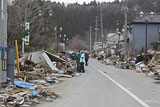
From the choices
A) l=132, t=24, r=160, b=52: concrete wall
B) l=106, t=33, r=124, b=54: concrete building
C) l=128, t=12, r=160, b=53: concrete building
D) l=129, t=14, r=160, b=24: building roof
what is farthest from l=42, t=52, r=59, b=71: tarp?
l=132, t=24, r=160, b=52: concrete wall

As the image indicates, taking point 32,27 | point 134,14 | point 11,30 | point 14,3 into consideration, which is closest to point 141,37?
point 134,14

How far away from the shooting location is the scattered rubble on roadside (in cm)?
1008

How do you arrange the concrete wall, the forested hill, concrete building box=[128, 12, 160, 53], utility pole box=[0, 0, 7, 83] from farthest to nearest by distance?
the concrete wall → concrete building box=[128, 12, 160, 53] → the forested hill → utility pole box=[0, 0, 7, 83]

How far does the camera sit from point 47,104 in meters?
10.0

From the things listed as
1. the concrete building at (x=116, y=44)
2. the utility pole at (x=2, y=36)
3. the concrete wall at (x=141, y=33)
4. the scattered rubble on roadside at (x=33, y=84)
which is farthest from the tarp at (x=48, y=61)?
the concrete wall at (x=141, y=33)

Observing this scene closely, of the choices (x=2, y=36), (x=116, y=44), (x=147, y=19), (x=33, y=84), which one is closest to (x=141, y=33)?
(x=147, y=19)

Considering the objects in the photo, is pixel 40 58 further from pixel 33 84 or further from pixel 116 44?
pixel 116 44

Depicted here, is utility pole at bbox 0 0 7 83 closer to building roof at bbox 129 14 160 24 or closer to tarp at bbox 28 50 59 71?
tarp at bbox 28 50 59 71

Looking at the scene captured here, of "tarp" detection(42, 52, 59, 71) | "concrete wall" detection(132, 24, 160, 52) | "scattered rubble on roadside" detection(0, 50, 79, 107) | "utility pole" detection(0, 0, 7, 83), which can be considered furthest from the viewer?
"concrete wall" detection(132, 24, 160, 52)

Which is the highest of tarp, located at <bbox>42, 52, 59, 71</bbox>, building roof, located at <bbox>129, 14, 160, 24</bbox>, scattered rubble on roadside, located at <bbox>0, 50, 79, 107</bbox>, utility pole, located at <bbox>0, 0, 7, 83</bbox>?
building roof, located at <bbox>129, 14, 160, 24</bbox>

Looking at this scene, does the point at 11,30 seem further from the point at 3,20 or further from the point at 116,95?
the point at 116,95

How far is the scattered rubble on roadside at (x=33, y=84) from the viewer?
10077mm

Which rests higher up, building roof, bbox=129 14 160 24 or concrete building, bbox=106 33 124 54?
building roof, bbox=129 14 160 24

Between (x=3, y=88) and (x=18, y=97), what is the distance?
2407 millimetres
